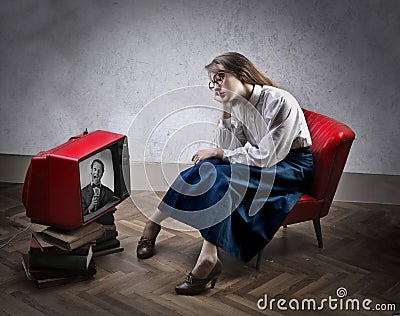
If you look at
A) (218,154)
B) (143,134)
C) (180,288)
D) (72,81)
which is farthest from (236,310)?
(72,81)

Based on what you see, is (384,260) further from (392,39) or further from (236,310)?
(392,39)

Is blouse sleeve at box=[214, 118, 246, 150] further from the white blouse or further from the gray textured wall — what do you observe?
the gray textured wall

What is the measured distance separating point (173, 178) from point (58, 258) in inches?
54.9

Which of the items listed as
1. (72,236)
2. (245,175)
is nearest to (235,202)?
(245,175)

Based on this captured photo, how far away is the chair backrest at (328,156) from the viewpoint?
3197 mm

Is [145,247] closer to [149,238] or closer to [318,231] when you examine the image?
[149,238]

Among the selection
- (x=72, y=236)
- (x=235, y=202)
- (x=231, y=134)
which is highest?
(x=231, y=134)

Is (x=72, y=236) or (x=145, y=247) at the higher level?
(x=72, y=236)

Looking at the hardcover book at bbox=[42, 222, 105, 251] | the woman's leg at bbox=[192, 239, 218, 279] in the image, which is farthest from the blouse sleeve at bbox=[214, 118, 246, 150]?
the hardcover book at bbox=[42, 222, 105, 251]

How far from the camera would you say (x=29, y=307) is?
2.70m

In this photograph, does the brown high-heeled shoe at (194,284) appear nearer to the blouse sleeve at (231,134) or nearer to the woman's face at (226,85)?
the blouse sleeve at (231,134)

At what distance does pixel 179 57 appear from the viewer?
4055 millimetres

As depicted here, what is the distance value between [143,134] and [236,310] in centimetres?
174

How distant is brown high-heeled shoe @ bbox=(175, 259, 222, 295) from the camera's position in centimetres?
286
